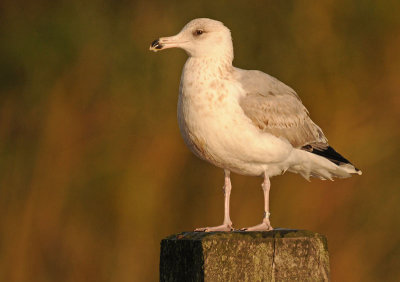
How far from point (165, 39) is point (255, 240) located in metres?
2.28

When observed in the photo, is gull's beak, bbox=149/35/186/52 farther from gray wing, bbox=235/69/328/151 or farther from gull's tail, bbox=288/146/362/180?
gull's tail, bbox=288/146/362/180

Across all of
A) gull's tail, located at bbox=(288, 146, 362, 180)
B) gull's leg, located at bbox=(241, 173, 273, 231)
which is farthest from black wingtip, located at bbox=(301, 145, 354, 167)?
gull's leg, located at bbox=(241, 173, 273, 231)

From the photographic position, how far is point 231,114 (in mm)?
6094

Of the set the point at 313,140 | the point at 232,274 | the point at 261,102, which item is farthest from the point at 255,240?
the point at 313,140

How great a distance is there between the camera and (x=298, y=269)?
4883 millimetres

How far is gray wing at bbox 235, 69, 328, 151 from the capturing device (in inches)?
252

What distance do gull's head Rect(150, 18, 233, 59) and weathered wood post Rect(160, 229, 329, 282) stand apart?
1.97m

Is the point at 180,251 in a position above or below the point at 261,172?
below

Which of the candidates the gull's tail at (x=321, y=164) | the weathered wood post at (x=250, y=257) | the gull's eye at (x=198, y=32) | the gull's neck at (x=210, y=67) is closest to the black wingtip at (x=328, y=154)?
the gull's tail at (x=321, y=164)

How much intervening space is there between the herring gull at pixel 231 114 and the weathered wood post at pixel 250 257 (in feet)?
2.91

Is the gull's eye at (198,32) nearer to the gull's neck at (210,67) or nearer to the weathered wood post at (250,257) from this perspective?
the gull's neck at (210,67)

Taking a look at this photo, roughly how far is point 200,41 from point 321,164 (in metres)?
1.67

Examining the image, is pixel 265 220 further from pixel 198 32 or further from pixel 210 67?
pixel 198 32

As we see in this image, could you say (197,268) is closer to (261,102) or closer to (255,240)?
(255,240)
